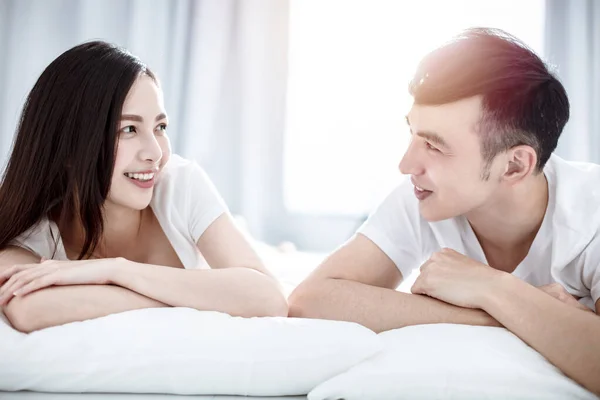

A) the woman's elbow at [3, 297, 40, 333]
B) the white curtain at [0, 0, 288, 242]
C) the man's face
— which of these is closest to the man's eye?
the man's face

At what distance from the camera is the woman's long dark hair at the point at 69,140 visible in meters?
1.48

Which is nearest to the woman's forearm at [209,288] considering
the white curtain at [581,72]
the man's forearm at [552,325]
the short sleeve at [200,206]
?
the short sleeve at [200,206]

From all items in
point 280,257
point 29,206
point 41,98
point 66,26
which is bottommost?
point 280,257

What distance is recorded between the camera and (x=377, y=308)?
1.34 m

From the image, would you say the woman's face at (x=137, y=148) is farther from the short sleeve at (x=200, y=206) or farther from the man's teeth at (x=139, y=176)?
the short sleeve at (x=200, y=206)

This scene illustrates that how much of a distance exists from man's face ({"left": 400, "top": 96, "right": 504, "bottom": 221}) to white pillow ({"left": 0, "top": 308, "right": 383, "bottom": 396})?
0.45 m

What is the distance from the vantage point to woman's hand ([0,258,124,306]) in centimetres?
123

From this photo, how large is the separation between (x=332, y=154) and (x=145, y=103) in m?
2.27

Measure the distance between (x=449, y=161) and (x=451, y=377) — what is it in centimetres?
54

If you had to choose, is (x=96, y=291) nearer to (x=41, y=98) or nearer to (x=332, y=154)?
(x=41, y=98)

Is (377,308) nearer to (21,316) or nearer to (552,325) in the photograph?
(552,325)

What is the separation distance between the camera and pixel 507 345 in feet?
3.73

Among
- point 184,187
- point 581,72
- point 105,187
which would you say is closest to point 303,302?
point 184,187

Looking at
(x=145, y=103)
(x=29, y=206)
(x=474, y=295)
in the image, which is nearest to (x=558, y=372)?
(x=474, y=295)
